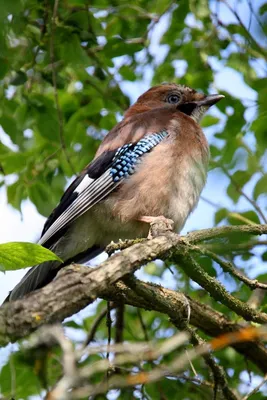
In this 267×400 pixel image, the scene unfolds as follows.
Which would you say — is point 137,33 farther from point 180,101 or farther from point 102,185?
point 102,185

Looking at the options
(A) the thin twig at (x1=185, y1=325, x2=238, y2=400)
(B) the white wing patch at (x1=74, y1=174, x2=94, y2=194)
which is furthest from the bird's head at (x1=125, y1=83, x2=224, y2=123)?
(A) the thin twig at (x1=185, y1=325, x2=238, y2=400)

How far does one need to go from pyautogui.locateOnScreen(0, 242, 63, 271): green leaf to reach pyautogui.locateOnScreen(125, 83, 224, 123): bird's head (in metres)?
3.71

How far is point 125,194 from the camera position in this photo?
571 cm

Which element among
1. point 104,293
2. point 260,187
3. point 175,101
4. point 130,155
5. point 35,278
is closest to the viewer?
point 104,293

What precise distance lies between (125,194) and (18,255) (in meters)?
2.49

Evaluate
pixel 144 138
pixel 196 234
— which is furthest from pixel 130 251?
pixel 144 138

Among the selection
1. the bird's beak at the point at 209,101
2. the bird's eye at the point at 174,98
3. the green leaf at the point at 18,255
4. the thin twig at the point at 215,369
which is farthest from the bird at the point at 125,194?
the green leaf at the point at 18,255

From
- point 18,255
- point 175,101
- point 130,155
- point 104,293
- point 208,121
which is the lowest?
point 208,121

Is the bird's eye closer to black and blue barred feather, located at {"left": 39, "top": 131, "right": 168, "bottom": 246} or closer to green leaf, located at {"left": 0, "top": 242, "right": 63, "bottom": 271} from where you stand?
black and blue barred feather, located at {"left": 39, "top": 131, "right": 168, "bottom": 246}

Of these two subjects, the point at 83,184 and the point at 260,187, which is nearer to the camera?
the point at 260,187

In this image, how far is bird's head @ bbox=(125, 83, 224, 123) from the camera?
6.79 metres

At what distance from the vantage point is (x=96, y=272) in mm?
2967

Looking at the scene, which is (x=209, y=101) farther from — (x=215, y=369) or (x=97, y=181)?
(x=215, y=369)

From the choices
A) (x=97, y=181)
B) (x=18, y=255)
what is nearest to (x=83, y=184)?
(x=97, y=181)
